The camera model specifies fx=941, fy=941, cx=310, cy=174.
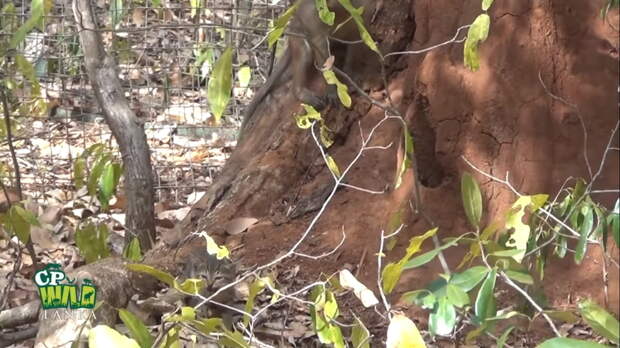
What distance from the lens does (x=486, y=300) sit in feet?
5.78

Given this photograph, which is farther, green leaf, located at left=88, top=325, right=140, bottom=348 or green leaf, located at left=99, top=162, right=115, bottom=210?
green leaf, located at left=99, top=162, right=115, bottom=210

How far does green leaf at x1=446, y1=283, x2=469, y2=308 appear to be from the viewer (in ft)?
5.55

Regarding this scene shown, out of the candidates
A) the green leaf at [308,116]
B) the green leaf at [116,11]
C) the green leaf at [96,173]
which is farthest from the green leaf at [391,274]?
the green leaf at [116,11]

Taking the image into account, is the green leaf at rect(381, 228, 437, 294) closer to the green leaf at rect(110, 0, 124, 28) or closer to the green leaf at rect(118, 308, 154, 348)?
the green leaf at rect(118, 308, 154, 348)

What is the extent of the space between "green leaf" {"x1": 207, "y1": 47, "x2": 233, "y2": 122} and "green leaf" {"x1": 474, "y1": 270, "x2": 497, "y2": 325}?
0.66 meters

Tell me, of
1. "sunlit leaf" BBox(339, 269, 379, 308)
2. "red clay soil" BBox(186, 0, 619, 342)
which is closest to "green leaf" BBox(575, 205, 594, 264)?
"sunlit leaf" BBox(339, 269, 379, 308)

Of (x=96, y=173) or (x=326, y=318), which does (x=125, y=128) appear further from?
(x=326, y=318)

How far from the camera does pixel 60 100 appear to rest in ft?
19.2

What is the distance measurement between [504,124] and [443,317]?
1601mm

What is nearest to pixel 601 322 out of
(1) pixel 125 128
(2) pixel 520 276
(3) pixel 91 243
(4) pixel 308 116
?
(2) pixel 520 276

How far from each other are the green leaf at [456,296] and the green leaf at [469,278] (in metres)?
0.01

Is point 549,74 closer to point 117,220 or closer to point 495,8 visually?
point 495,8

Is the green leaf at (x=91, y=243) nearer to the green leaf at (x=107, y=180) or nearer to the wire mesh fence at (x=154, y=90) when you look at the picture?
the green leaf at (x=107, y=180)

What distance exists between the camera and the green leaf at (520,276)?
5.85 feet
